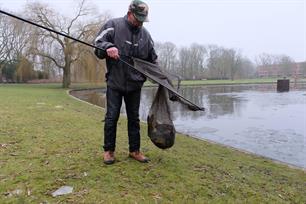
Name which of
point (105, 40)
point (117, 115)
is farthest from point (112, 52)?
point (117, 115)

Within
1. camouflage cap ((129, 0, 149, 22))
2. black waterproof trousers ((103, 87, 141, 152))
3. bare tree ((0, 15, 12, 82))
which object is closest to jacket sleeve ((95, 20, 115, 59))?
camouflage cap ((129, 0, 149, 22))

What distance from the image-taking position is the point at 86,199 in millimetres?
2914

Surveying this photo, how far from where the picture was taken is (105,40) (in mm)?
3609

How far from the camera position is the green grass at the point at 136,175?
3.09m

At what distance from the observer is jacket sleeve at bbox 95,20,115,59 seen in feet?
11.5

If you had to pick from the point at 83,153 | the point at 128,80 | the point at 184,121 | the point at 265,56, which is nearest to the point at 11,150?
the point at 83,153

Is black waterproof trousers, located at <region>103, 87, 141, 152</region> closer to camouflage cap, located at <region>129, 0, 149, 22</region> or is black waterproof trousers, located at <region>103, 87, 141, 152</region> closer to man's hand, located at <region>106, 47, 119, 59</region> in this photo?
man's hand, located at <region>106, 47, 119, 59</region>

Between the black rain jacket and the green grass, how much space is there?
100 centimetres

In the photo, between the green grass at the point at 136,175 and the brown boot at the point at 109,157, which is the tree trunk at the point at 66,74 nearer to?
the green grass at the point at 136,175

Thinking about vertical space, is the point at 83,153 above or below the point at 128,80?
below

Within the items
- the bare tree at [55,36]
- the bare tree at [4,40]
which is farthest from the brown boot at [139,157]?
the bare tree at [4,40]

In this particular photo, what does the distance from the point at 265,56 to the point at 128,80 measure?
109 m

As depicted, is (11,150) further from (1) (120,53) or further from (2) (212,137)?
(2) (212,137)

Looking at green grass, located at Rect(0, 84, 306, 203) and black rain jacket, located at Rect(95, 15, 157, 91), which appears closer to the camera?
green grass, located at Rect(0, 84, 306, 203)
